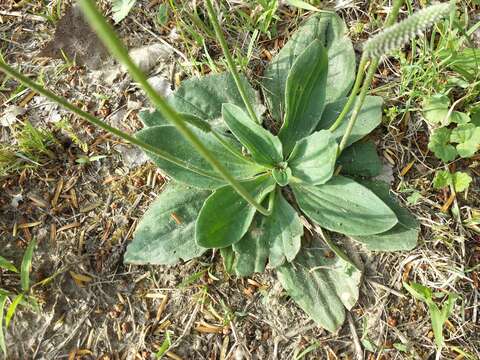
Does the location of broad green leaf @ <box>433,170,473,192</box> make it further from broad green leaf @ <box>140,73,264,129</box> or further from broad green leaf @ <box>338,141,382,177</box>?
broad green leaf @ <box>140,73,264,129</box>

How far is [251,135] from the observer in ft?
8.29

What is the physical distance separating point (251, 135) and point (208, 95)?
0.41 m

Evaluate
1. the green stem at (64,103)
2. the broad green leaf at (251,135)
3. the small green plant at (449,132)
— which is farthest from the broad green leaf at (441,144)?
the green stem at (64,103)

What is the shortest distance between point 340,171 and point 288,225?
1.37ft

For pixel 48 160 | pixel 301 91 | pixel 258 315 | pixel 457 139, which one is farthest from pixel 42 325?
pixel 457 139

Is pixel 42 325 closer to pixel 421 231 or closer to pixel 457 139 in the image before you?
pixel 421 231

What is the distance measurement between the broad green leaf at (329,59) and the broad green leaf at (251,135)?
315 millimetres

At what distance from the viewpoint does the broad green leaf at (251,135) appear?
250 centimetres

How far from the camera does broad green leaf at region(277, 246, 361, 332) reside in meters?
2.50

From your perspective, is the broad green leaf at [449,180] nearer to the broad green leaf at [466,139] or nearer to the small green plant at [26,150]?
the broad green leaf at [466,139]

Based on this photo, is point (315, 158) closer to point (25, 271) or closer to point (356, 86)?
point (356, 86)

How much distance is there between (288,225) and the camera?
2.52m

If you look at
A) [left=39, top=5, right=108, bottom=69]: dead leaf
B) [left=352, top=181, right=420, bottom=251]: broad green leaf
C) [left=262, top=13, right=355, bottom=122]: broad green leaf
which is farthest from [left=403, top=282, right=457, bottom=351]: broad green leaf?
[left=39, top=5, right=108, bottom=69]: dead leaf

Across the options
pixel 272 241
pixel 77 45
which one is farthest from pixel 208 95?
pixel 77 45
